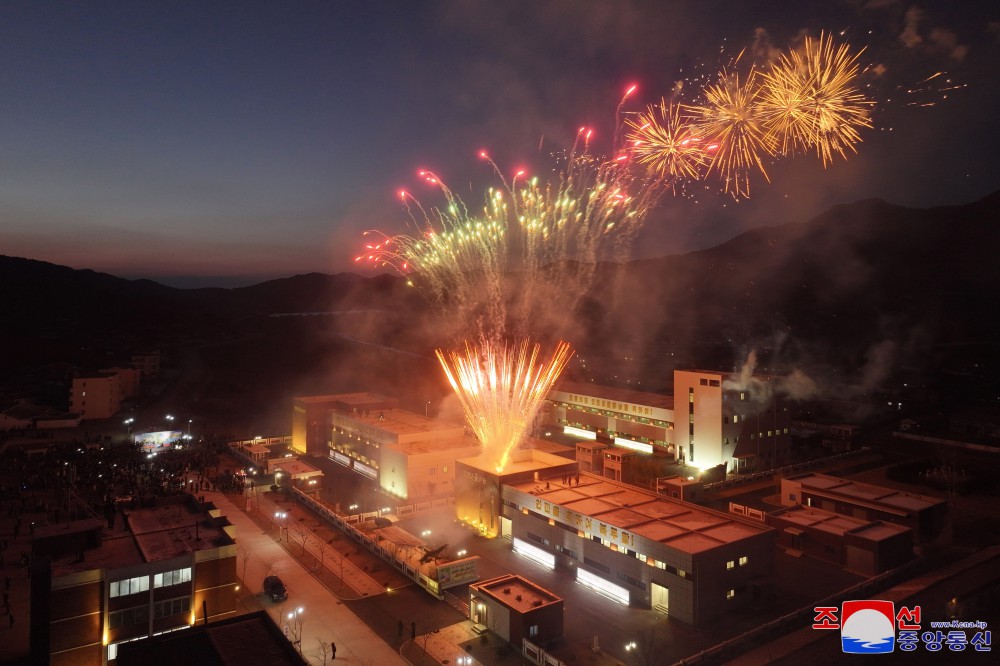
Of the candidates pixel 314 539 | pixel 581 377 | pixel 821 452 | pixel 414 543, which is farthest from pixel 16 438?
pixel 821 452

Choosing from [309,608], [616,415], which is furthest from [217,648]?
[616,415]

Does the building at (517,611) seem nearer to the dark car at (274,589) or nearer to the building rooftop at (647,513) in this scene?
the building rooftop at (647,513)

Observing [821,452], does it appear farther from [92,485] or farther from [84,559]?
[92,485]

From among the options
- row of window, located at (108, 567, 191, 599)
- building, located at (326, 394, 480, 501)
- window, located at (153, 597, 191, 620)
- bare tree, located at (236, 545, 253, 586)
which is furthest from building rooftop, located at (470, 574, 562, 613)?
building, located at (326, 394, 480, 501)

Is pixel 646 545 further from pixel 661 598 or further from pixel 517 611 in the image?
pixel 517 611

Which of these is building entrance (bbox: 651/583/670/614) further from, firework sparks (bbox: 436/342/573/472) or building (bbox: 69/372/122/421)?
building (bbox: 69/372/122/421)
